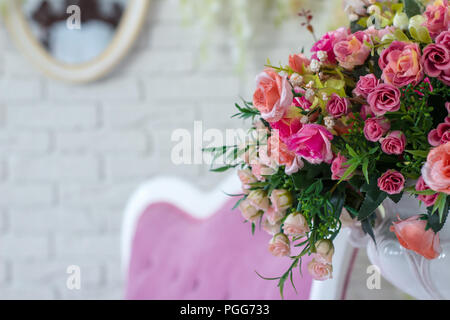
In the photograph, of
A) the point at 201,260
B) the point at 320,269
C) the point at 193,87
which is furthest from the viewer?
the point at 193,87

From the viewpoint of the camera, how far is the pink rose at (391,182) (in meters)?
0.47

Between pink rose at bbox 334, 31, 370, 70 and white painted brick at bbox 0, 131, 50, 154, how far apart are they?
151cm

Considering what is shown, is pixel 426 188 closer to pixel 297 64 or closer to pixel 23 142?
pixel 297 64

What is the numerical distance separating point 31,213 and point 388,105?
1662 mm

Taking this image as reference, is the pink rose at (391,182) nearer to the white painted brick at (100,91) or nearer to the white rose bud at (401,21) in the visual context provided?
the white rose bud at (401,21)

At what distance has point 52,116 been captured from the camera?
182cm

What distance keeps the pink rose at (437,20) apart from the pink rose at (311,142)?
152mm

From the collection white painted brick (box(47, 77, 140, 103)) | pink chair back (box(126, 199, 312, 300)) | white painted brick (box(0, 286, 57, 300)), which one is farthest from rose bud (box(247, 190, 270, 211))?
white painted brick (box(0, 286, 57, 300))

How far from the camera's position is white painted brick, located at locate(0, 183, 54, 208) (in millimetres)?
1846

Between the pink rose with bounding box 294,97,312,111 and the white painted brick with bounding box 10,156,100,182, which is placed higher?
the pink rose with bounding box 294,97,312,111

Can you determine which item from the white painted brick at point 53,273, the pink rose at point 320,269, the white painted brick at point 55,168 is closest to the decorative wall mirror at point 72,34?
the white painted brick at point 55,168

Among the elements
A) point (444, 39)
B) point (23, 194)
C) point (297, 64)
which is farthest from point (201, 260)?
point (23, 194)

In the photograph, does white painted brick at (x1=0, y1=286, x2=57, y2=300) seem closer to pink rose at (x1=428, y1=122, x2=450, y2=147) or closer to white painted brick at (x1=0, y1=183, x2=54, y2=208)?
white painted brick at (x1=0, y1=183, x2=54, y2=208)

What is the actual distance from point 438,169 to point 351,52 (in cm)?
16
